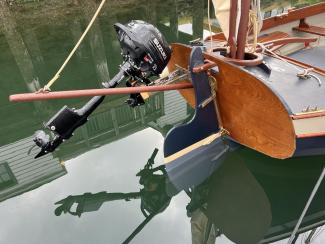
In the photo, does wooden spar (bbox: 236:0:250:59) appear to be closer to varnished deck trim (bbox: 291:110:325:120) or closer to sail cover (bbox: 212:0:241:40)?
sail cover (bbox: 212:0:241:40)

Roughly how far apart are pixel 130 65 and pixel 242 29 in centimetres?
127

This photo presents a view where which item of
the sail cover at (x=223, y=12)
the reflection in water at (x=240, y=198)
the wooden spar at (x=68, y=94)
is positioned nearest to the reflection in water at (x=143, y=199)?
the reflection in water at (x=240, y=198)

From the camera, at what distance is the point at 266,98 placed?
2.91 metres

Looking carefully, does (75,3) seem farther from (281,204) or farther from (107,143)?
(281,204)

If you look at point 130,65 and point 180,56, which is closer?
point 130,65

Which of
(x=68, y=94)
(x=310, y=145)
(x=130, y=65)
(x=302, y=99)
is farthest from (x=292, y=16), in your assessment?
(x=68, y=94)

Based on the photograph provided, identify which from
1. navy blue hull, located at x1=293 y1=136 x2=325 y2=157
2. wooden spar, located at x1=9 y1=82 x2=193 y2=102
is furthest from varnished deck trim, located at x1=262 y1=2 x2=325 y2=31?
wooden spar, located at x1=9 y1=82 x2=193 y2=102

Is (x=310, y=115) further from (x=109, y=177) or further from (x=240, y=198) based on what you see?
(x=109, y=177)

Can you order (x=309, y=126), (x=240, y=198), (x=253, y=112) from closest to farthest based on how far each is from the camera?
(x=309, y=126) → (x=253, y=112) → (x=240, y=198)

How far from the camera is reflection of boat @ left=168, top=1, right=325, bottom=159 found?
2.94m

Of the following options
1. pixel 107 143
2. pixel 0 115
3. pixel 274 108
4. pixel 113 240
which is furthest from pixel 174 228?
pixel 0 115

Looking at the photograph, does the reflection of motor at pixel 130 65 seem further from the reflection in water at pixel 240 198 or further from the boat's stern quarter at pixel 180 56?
the reflection in water at pixel 240 198

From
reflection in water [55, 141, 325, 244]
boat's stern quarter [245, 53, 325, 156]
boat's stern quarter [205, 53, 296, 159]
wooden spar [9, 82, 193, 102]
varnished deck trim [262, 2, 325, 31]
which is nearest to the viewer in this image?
wooden spar [9, 82, 193, 102]

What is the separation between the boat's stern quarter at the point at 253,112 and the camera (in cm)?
288
